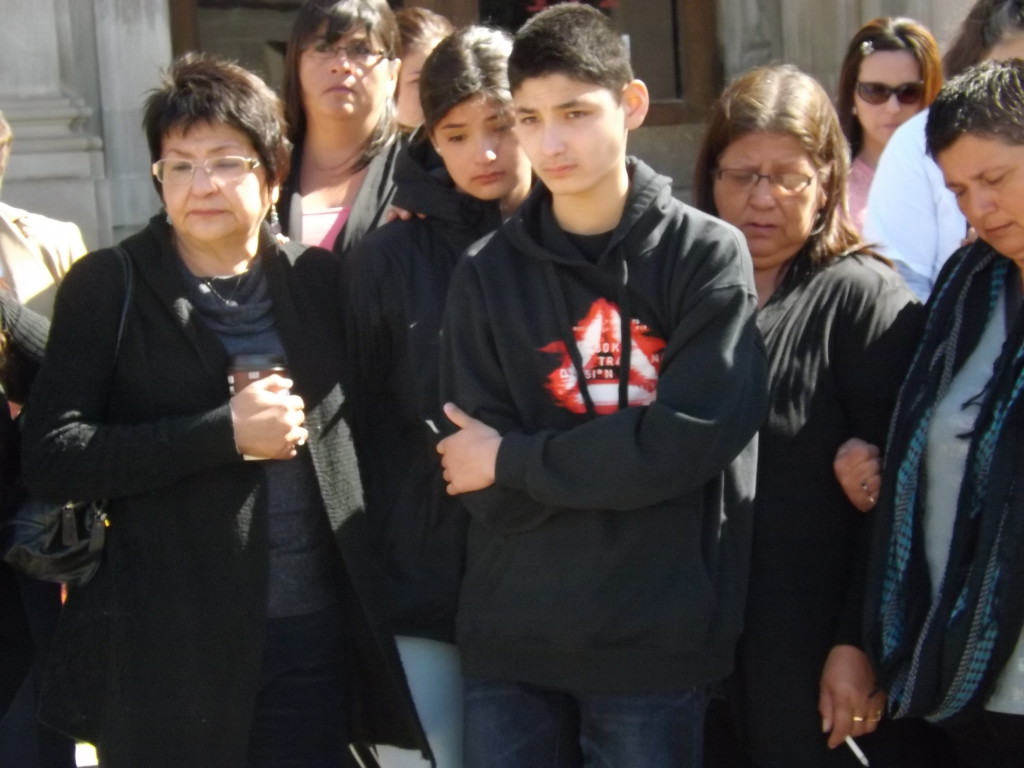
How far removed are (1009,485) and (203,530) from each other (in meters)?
1.44

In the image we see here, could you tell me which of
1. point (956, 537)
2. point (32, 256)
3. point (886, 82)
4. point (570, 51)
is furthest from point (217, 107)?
point (886, 82)

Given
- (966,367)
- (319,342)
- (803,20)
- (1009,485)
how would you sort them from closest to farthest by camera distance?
(1009,485), (966,367), (319,342), (803,20)

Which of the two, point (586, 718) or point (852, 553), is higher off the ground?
point (852, 553)

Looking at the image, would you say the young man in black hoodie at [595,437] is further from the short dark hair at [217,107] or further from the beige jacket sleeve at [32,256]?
the beige jacket sleeve at [32,256]

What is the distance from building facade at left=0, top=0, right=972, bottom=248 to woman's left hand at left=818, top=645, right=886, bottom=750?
4.10 metres

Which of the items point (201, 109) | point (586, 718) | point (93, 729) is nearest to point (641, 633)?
point (586, 718)

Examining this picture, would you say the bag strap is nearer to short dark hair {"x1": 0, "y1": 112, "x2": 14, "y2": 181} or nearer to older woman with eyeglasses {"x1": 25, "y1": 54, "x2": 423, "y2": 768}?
older woman with eyeglasses {"x1": 25, "y1": 54, "x2": 423, "y2": 768}

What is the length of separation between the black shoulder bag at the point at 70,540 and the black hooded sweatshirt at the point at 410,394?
493 mm

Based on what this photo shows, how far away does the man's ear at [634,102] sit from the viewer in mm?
2660

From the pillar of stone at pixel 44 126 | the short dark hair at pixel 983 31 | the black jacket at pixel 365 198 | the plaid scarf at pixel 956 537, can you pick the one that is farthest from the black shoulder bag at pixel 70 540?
the pillar of stone at pixel 44 126

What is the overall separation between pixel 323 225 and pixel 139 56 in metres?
3.31

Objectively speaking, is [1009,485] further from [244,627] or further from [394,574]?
[244,627]

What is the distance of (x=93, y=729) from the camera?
2.74 meters

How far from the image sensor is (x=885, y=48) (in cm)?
438
